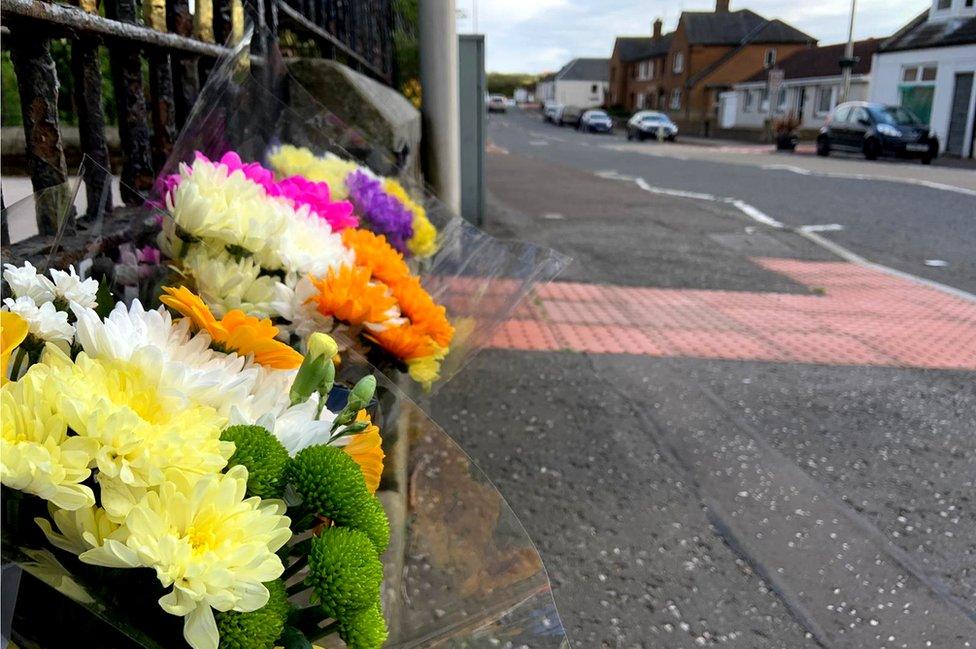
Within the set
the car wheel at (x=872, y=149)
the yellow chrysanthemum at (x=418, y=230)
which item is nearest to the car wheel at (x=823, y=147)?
the car wheel at (x=872, y=149)

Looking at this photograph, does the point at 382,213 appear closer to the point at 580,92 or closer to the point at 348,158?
Result: the point at 348,158

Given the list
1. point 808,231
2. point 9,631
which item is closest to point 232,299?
point 9,631

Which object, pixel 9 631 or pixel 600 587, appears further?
pixel 600 587

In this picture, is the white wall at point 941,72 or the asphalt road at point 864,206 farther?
the white wall at point 941,72

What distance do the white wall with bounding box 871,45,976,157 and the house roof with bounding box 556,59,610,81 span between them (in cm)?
7083

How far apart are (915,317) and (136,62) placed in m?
5.63

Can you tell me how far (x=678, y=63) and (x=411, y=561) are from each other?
232 ft

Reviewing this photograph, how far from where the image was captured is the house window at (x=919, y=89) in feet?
102

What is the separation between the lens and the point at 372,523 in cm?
97

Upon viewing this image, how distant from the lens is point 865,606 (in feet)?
8.32

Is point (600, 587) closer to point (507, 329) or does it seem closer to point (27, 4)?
point (27, 4)

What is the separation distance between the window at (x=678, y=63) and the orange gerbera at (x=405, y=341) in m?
68.5

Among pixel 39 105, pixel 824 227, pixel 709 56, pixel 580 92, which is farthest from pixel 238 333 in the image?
pixel 580 92

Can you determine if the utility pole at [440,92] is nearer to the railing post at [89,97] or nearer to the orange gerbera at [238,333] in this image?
the railing post at [89,97]
